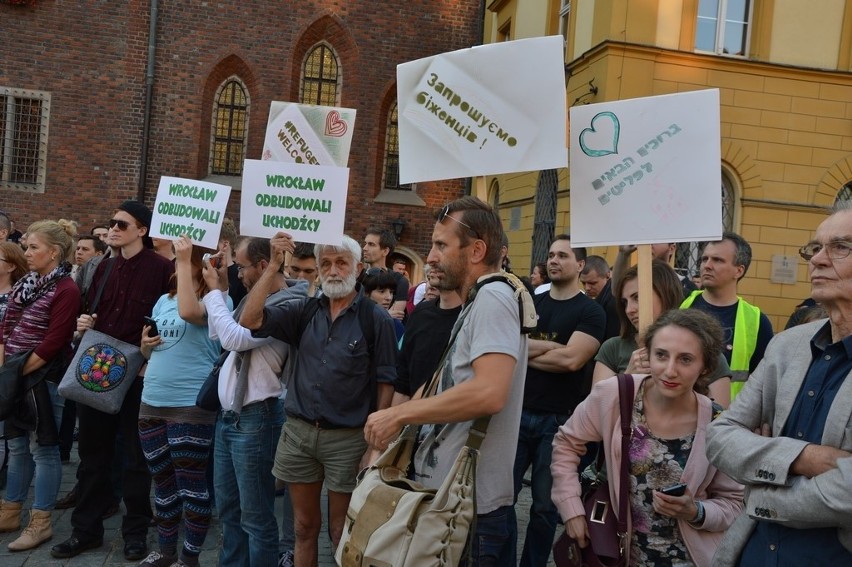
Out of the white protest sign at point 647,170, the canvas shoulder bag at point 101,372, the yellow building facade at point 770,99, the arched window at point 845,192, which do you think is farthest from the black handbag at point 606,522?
the arched window at point 845,192

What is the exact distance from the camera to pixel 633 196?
3721 mm

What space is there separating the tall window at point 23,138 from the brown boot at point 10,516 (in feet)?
42.8

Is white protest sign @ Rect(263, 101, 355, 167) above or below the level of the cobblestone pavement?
above

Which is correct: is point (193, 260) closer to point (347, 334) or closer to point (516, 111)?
point (347, 334)

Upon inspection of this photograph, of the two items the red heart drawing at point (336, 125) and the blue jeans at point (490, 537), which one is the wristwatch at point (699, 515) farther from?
the red heart drawing at point (336, 125)

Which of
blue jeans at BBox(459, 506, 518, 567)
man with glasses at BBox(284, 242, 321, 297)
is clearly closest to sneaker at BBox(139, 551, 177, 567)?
man with glasses at BBox(284, 242, 321, 297)

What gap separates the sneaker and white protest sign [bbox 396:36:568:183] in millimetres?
2674

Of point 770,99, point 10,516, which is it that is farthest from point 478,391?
point 770,99

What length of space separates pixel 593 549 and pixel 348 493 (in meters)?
1.41

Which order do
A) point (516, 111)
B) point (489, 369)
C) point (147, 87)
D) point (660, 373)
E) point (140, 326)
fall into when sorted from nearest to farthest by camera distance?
point (489, 369)
point (660, 373)
point (516, 111)
point (140, 326)
point (147, 87)

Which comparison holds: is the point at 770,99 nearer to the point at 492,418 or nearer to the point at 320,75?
the point at 320,75

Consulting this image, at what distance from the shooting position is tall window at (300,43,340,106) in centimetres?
1805

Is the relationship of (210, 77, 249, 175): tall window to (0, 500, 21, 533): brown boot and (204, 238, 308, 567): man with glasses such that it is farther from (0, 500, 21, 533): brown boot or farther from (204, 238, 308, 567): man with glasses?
(204, 238, 308, 567): man with glasses

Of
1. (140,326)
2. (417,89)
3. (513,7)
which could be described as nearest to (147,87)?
(513,7)
